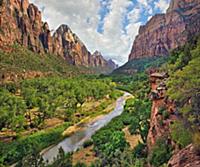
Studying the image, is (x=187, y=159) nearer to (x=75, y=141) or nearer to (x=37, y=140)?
(x=37, y=140)

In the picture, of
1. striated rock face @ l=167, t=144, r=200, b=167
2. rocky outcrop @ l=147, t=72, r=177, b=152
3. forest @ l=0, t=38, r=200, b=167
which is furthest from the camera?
rocky outcrop @ l=147, t=72, r=177, b=152

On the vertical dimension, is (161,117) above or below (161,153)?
above

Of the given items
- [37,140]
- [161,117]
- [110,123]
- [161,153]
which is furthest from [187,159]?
[110,123]

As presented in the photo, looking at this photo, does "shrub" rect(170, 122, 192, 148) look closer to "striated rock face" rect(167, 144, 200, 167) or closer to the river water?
"striated rock face" rect(167, 144, 200, 167)

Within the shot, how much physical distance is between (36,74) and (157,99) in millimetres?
128217

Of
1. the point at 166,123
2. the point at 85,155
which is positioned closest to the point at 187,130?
the point at 166,123

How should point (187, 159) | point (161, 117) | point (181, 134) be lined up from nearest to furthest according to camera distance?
1. point (187, 159)
2. point (181, 134)
3. point (161, 117)

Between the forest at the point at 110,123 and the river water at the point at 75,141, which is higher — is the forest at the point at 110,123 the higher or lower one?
the higher one

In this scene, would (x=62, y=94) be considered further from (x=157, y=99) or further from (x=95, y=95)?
(x=157, y=99)

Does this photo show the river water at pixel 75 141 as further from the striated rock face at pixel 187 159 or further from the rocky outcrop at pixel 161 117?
the striated rock face at pixel 187 159

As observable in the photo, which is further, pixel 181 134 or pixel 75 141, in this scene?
pixel 75 141

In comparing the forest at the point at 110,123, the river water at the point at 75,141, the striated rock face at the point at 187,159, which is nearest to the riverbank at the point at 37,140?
the forest at the point at 110,123

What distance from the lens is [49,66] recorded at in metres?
180

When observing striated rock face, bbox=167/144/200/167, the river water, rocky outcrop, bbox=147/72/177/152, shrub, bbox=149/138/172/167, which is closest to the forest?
shrub, bbox=149/138/172/167
